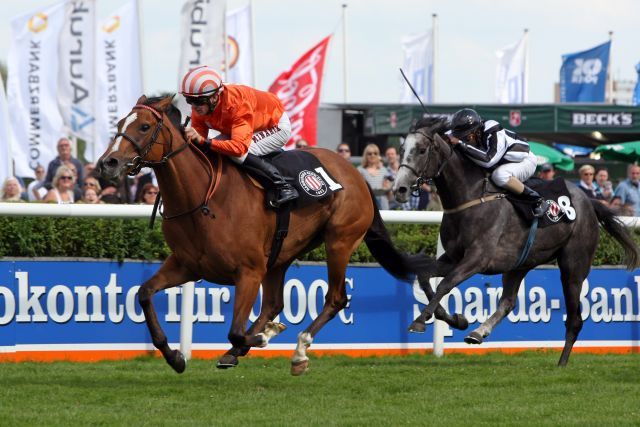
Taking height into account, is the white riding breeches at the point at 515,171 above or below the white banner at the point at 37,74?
below

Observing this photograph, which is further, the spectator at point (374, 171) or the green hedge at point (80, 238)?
the spectator at point (374, 171)

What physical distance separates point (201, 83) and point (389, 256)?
224 cm

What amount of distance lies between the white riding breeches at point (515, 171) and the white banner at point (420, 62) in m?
19.4

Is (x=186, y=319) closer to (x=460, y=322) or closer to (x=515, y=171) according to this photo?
(x=460, y=322)

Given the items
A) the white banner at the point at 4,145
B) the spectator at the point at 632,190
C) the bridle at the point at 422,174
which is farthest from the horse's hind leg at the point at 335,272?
the spectator at the point at 632,190

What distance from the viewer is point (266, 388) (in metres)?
7.61

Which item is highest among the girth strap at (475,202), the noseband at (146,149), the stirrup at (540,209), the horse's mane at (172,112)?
the horse's mane at (172,112)

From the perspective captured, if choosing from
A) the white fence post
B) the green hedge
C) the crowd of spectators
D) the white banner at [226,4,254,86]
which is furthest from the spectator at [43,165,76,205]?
the white banner at [226,4,254,86]

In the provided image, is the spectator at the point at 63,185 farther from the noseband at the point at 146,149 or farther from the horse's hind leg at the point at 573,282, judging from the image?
the horse's hind leg at the point at 573,282

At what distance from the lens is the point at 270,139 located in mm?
8047

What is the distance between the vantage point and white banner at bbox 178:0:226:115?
54.9 ft

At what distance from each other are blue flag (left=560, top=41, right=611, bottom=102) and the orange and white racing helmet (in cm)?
2473

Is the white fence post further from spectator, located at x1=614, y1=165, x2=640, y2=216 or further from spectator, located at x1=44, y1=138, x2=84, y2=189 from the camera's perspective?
spectator, located at x1=614, y1=165, x2=640, y2=216

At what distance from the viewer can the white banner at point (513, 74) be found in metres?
32.6
